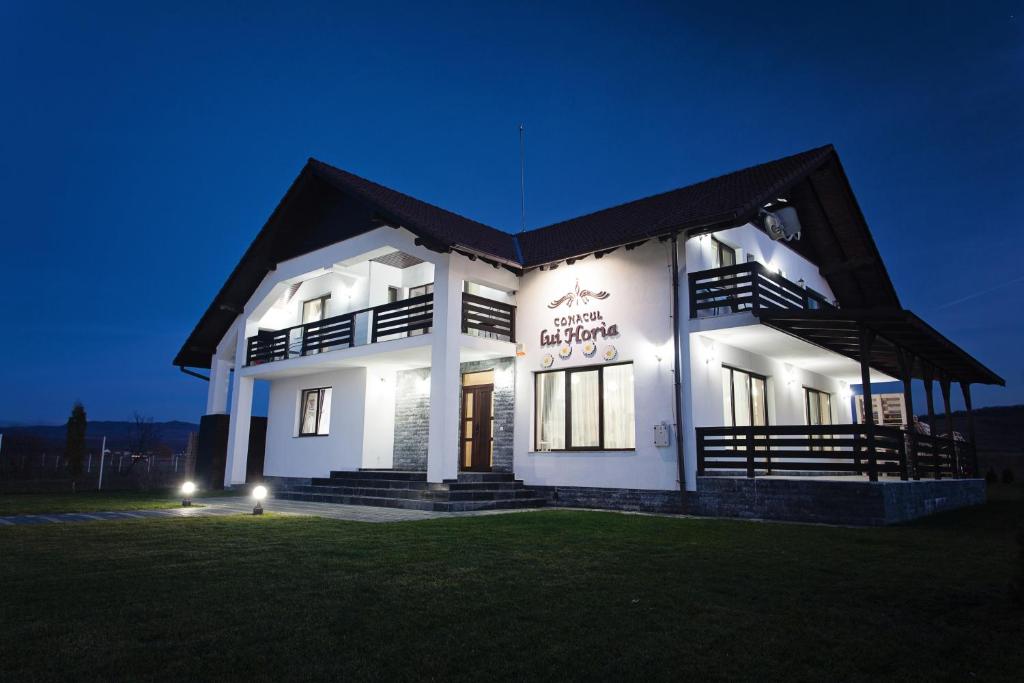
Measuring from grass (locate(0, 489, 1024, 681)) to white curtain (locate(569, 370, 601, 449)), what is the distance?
→ 5918 mm

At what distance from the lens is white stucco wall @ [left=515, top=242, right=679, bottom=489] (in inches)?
495

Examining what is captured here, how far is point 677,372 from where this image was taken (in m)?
12.2

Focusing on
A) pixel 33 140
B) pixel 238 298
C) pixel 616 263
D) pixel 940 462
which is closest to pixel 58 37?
pixel 33 140

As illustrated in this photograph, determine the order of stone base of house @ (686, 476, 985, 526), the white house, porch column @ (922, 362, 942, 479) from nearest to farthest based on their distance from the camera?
stone base of house @ (686, 476, 985, 526) → the white house → porch column @ (922, 362, 942, 479)

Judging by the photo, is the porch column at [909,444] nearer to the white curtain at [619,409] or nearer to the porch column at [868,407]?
the porch column at [868,407]

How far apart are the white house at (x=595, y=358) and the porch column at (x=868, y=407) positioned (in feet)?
0.14

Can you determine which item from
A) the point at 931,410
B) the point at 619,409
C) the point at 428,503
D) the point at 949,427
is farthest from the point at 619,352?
the point at 949,427

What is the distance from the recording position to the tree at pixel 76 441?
2281 centimetres

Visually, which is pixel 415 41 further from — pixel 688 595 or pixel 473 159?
pixel 688 595

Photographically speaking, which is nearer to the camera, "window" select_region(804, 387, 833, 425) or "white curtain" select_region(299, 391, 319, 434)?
"window" select_region(804, 387, 833, 425)

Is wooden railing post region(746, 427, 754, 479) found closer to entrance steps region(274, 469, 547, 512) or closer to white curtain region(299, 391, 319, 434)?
entrance steps region(274, 469, 547, 512)

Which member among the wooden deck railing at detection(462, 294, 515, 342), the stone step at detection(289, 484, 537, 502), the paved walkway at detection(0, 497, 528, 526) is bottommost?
the paved walkway at detection(0, 497, 528, 526)

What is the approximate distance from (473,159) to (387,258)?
15478cm

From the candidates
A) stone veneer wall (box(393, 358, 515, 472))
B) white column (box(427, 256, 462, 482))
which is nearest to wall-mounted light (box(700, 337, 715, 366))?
stone veneer wall (box(393, 358, 515, 472))
